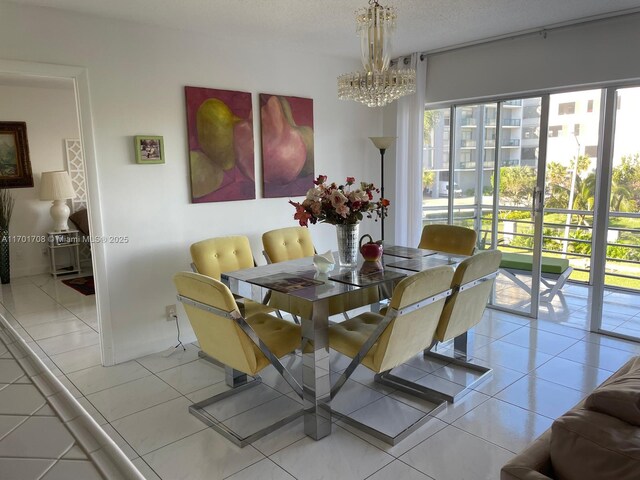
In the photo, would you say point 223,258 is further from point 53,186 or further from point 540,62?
point 53,186

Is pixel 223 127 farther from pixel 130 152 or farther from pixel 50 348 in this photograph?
pixel 50 348

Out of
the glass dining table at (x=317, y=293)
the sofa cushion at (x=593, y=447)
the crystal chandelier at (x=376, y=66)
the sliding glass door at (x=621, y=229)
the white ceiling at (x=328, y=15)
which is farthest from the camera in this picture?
the sliding glass door at (x=621, y=229)

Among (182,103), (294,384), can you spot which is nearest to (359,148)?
(182,103)

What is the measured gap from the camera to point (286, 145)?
15.0ft

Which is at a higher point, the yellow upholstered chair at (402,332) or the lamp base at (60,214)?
the lamp base at (60,214)

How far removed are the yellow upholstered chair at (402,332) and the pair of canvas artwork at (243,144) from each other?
1.90 metres

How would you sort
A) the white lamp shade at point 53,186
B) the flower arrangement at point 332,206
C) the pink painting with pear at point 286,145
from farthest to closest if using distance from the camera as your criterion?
1. the white lamp shade at point 53,186
2. the pink painting with pear at point 286,145
3. the flower arrangement at point 332,206

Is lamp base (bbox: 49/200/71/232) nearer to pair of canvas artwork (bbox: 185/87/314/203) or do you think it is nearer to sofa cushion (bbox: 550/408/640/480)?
pair of canvas artwork (bbox: 185/87/314/203)

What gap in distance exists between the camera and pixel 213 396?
10.2ft

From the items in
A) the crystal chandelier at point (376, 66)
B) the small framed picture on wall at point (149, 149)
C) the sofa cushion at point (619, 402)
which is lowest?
the sofa cushion at point (619, 402)

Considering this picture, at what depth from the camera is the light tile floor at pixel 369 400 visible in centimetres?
241

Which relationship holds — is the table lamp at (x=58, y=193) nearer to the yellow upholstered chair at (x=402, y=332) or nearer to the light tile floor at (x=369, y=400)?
the light tile floor at (x=369, y=400)

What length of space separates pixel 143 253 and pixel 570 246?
3.96 m

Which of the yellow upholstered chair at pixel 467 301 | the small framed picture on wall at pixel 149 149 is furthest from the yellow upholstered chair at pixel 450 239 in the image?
the small framed picture on wall at pixel 149 149
